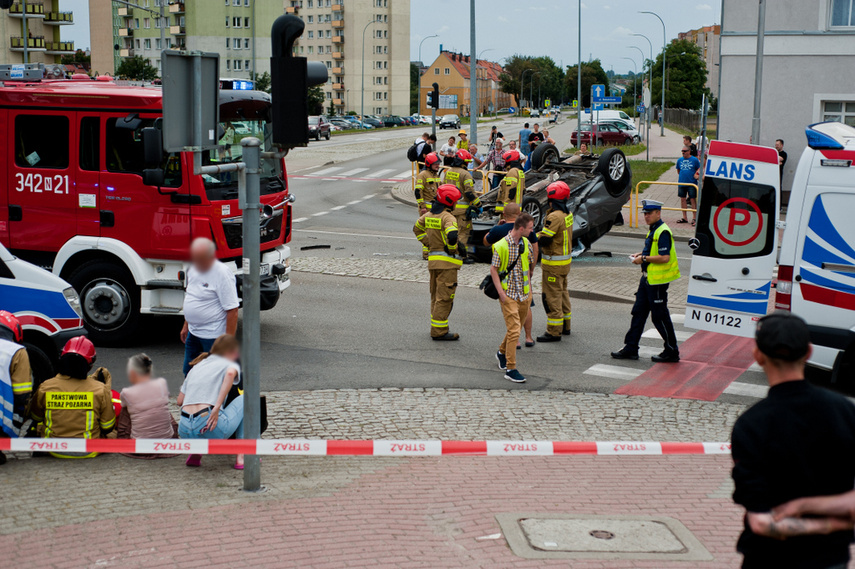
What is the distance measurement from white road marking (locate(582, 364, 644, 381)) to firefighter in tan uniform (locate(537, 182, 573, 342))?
1113mm

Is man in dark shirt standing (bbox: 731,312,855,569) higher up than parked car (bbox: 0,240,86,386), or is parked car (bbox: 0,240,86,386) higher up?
man in dark shirt standing (bbox: 731,312,855,569)

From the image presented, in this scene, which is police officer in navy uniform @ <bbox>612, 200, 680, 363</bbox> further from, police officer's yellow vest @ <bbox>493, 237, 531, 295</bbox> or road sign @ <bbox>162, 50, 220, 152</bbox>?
road sign @ <bbox>162, 50, 220, 152</bbox>

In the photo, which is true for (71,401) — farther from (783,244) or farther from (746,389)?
(783,244)

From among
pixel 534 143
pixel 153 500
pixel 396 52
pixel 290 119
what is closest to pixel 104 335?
pixel 153 500

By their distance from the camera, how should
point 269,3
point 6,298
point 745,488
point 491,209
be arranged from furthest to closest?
point 269,3 → point 491,209 → point 6,298 → point 745,488

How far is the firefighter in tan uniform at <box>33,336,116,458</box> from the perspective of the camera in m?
6.75

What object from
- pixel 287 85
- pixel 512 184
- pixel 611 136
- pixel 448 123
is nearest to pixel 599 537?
pixel 287 85

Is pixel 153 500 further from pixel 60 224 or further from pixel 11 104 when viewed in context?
pixel 11 104

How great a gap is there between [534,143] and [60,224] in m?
19.0

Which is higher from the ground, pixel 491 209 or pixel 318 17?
pixel 318 17

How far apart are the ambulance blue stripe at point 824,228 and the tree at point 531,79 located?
131 m

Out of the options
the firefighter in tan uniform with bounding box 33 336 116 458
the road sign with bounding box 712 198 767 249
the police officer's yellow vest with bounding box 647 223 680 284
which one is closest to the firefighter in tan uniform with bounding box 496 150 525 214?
the police officer's yellow vest with bounding box 647 223 680 284

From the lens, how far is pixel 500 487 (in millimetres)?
6398

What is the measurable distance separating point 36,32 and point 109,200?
85.9 meters
